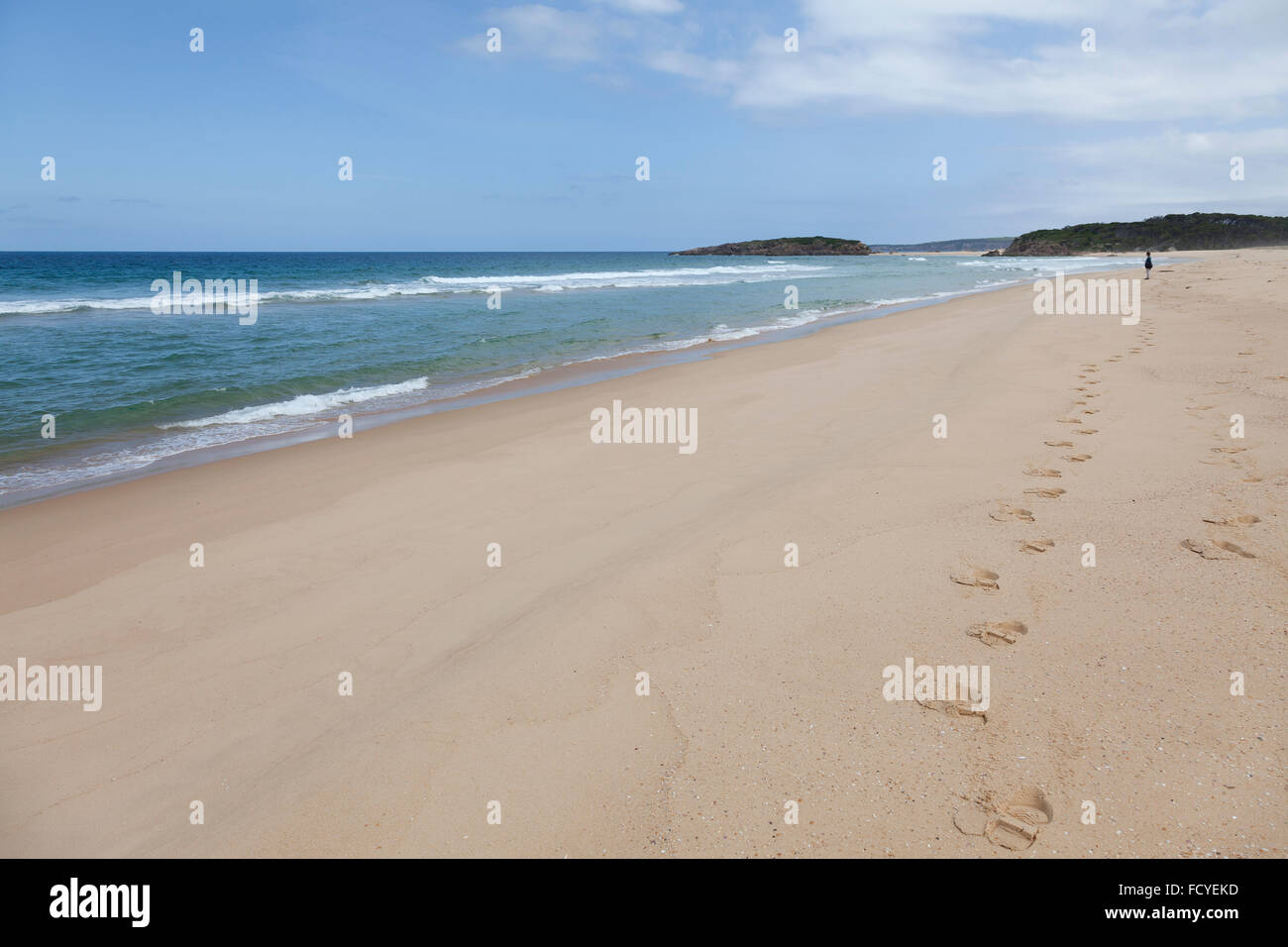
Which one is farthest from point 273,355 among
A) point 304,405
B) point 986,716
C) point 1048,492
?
point 986,716

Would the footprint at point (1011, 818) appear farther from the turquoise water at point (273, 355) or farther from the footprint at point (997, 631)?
the turquoise water at point (273, 355)

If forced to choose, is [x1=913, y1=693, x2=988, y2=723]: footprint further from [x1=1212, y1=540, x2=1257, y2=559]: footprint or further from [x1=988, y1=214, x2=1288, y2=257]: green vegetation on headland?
[x1=988, y1=214, x2=1288, y2=257]: green vegetation on headland

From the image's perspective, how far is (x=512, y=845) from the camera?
2.44m

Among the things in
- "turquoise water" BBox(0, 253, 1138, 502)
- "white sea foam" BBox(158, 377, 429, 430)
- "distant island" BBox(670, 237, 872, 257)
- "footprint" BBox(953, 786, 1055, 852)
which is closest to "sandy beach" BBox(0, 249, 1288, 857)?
"footprint" BBox(953, 786, 1055, 852)

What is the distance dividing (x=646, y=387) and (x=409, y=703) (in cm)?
862

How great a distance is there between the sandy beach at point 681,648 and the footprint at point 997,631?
15 millimetres

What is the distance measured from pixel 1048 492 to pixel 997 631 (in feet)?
7.47

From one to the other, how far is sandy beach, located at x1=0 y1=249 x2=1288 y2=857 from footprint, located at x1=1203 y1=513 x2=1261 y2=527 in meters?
0.02

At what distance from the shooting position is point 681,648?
11.8ft

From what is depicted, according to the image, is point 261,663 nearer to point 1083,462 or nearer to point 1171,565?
point 1171,565

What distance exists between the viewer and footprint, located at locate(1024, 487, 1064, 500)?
16.8 feet

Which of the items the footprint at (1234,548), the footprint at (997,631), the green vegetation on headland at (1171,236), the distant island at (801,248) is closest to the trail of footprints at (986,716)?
the footprint at (997,631)

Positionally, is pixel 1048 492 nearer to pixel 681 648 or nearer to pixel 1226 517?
pixel 1226 517

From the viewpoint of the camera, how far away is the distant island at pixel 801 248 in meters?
143
